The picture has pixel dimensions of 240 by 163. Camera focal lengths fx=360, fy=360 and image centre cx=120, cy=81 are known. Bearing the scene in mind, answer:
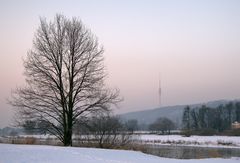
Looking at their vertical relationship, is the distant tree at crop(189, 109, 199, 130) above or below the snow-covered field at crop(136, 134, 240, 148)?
above

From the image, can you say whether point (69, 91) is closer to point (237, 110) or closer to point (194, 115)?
point (194, 115)

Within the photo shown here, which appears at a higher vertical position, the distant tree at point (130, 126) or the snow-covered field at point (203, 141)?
the distant tree at point (130, 126)

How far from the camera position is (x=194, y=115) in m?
119

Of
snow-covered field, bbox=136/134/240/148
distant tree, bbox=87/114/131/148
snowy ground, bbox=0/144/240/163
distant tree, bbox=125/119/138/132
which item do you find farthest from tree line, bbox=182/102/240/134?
snowy ground, bbox=0/144/240/163

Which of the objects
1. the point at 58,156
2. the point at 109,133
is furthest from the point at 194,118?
the point at 58,156

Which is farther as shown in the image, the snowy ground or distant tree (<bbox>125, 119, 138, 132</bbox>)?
distant tree (<bbox>125, 119, 138, 132</bbox>)

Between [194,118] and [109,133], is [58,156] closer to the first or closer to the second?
[109,133]

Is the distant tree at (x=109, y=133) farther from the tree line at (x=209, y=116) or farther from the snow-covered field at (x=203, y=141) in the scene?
the tree line at (x=209, y=116)

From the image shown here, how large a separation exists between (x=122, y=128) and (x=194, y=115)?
297ft

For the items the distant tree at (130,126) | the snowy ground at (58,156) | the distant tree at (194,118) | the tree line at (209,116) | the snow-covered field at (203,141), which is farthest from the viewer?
the distant tree at (194,118)

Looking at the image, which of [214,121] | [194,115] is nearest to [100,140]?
[214,121]

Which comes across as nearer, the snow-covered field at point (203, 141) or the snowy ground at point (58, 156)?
the snowy ground at point (58, 156)

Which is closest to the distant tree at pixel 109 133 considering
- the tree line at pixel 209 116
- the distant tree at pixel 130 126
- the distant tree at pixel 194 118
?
the distant tree at pixel 130 126

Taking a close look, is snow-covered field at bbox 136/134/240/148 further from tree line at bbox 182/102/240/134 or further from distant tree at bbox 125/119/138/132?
tree line at bbox 182/102/240/134
